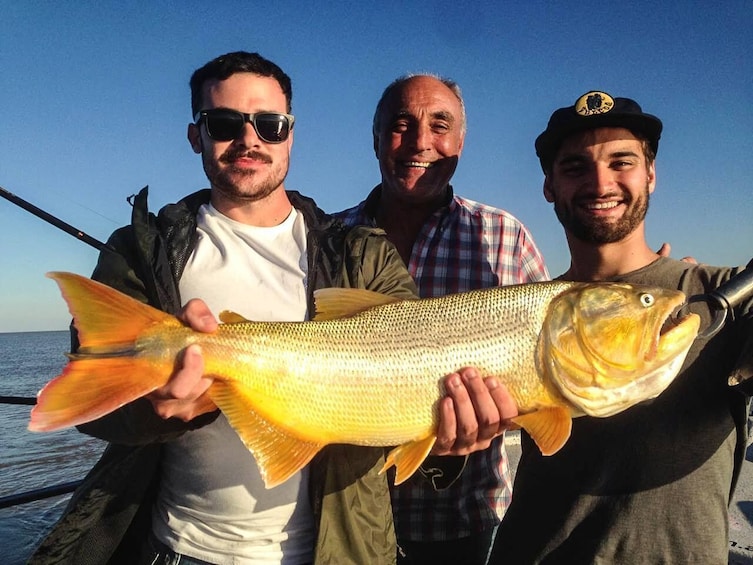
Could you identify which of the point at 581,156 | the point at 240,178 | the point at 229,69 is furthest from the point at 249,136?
the point at 581,156

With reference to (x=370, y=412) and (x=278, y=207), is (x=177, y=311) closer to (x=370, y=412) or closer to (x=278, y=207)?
(x=278, y=207)

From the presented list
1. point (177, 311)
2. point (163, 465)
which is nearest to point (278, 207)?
point (177, 311)

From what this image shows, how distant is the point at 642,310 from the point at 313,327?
1.88 metres

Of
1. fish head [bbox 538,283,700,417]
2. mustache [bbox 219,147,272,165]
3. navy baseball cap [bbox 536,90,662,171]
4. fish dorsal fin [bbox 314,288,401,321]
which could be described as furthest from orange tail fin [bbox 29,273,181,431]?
navy baseball cap [bbox 536,90,662,171]

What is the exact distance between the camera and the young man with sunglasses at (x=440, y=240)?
422cm

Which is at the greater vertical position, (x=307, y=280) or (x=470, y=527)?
(x=307, y=280)

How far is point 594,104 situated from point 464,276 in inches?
66.0

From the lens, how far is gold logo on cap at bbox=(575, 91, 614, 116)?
3.85 meters

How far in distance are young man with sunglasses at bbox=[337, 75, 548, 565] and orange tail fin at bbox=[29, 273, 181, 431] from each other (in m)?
2.40

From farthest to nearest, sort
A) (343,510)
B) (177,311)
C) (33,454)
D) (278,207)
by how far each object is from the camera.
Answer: (33,454)
(278,207)
(177,311)
(343,510)

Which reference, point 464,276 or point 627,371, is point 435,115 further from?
point 627,371

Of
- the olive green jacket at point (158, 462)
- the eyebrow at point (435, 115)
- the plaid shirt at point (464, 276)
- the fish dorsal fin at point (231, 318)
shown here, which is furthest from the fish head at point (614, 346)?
the eyebrow at point (435, 115)

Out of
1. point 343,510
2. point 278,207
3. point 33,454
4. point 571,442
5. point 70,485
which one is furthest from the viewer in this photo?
point 33,454

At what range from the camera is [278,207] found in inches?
144
